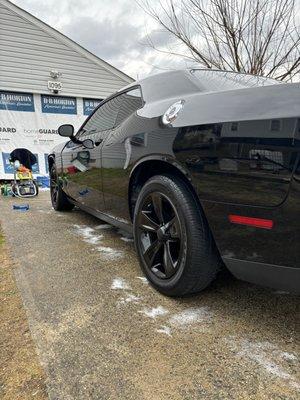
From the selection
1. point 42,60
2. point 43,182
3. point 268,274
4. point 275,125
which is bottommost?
point 43,182

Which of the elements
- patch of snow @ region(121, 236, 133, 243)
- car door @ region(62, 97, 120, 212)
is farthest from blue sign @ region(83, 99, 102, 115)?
patch of snow @ region(121, 236, 133, 243)

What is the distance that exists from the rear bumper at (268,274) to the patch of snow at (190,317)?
428mm

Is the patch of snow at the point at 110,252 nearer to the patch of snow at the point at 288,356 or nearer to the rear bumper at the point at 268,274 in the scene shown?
the rear bumper at the point at 268,274

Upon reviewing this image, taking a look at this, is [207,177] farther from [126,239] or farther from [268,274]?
[126,239]

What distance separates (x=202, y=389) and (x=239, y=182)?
0.96m

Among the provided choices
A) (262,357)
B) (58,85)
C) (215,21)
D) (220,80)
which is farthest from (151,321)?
(58,85)

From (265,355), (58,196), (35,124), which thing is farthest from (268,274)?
(35,124)

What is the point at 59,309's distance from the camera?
225cm

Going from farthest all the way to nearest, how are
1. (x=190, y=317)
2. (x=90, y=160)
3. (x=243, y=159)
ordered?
(x=90, y=160)
(x=190, y=317)
(x=243, y=159)

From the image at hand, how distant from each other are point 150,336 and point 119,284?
29.9 inches

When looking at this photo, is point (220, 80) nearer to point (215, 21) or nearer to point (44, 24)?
point (215, 21)

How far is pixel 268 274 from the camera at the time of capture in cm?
170

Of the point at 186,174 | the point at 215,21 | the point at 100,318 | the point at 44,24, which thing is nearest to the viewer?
the point at 186,174

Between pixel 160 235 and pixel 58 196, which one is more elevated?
pixel 160 235
